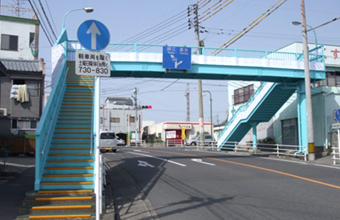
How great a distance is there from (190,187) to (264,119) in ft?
57.4

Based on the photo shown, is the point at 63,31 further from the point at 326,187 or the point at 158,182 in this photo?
the point at 326,187

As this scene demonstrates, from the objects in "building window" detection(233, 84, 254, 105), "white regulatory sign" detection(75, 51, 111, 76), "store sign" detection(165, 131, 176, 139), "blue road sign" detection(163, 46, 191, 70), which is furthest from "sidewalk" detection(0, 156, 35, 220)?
"store sign" detection(165, 131, 176, 139)

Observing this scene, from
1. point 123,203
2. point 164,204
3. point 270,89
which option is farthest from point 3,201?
point 270,89

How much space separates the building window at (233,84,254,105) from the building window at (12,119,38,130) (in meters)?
20.7

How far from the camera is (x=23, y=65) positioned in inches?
975

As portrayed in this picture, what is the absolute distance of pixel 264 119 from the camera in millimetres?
25734

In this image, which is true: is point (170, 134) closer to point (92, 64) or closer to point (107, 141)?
point (107, 141)

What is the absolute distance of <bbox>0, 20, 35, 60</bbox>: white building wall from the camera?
104 ft

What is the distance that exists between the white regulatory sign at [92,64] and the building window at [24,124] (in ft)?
68.7

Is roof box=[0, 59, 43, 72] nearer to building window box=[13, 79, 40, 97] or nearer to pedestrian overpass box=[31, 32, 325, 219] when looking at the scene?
building window box=[13, 79, 40, 97]

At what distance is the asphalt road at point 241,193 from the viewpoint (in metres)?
6.90

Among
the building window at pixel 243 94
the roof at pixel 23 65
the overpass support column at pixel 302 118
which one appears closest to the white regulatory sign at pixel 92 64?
the overpass support column at pixel 302 118

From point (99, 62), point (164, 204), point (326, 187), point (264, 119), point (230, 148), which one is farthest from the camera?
point (230, 148)

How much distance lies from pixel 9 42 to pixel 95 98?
29.2 meters
